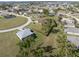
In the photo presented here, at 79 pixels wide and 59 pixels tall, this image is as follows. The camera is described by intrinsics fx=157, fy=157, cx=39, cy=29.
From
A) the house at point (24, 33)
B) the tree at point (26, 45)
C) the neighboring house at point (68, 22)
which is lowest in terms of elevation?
the tree at point (26, 45)

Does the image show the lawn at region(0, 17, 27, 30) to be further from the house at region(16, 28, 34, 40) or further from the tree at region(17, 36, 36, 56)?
the tree at region(17, 36, 36, 56)

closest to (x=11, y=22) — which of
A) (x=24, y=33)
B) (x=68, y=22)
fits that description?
(x=24, y=33)

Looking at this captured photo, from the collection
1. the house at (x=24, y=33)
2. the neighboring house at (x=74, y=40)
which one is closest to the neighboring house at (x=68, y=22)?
the neighboring house at (x=74, y=40)

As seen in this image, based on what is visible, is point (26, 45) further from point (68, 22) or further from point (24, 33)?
point (68, 22)

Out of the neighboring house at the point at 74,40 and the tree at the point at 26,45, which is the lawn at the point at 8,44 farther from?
Answer: the neighboring house at the point at 74,40

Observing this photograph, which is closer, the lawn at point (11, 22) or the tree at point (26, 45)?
the tree at point (26, 45)

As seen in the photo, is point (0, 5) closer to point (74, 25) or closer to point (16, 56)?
point (16, 56)
